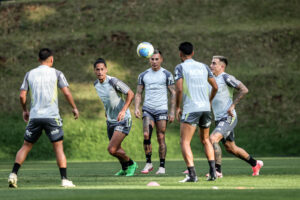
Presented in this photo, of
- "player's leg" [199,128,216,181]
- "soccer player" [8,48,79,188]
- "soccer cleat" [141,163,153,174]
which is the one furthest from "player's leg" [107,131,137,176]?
"soccer player" [8,48,79,188]

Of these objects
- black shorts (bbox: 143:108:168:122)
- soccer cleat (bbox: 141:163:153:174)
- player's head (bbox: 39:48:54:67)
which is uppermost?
player's head (bbox: 39:48:54:67)

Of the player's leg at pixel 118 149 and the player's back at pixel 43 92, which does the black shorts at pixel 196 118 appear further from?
the player's leg at pixel 118 149

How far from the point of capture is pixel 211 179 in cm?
1287

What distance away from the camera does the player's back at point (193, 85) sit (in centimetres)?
1238

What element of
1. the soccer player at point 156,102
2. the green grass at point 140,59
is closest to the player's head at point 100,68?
the soccer player at point 156,102

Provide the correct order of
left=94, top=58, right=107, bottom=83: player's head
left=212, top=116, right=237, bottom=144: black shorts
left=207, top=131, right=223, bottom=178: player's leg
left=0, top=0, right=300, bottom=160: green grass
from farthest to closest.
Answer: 1. left=0, top=0, right=300, bottom=160: green grass
2. left=94, top=58, right=107, bottom=83: player's head
3. left=212, top=116, right=237, bottom=144: black shorts
4. left=207, top=131, right=223, bottom=178: player's leg

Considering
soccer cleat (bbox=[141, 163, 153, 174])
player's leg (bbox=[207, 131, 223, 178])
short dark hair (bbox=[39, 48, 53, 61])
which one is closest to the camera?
short dark hair (bbox=[39, 48, 53, 61])

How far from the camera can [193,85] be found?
40.7ft

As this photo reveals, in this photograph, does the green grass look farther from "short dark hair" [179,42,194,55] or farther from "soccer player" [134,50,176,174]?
"short dark hair" [179,42,194,55]

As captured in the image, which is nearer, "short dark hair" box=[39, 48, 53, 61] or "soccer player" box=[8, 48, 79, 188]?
"soccer player" box=[8, 48, 79, 188]

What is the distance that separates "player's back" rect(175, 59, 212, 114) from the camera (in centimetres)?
1238

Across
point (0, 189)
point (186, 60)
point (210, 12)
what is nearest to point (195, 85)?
point (186, 60)

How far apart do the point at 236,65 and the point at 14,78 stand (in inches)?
464

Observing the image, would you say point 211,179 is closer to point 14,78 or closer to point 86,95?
point 86,95
